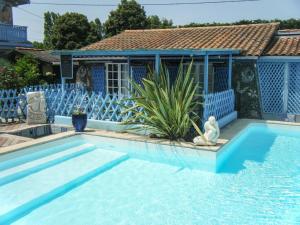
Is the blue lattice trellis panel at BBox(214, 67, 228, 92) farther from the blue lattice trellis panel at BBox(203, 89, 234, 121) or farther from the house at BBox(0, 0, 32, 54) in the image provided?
the house at BBox(0, 0, 32, 54)

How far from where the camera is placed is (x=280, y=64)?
14914 mm

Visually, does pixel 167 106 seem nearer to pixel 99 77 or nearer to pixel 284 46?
pixel 284 46

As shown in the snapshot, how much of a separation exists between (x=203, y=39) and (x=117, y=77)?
4709 mm

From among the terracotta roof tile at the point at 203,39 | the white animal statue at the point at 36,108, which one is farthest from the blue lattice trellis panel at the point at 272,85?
the white animal statue at the point at 36,108

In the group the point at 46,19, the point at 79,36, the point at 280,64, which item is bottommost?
the point at 280,64

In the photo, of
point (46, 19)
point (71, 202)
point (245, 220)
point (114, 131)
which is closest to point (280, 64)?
point (114, 131)

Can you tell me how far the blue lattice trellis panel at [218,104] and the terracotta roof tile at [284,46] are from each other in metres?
2.55

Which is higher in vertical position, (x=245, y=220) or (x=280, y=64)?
(x=280, y=64)

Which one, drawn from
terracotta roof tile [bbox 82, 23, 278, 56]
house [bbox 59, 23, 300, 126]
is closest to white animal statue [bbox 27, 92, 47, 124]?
house [bbox 59, 23, 300, 126]

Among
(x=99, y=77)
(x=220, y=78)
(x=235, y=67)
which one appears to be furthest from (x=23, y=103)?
(x=235, y=67)

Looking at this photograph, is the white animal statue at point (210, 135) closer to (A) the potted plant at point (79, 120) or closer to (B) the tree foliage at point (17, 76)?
(A) the potted plant at point (79, 120)

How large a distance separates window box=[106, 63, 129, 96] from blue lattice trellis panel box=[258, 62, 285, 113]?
21.2ft

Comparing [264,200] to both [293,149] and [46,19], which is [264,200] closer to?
[293,149]

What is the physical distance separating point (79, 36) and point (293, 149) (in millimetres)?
34716
